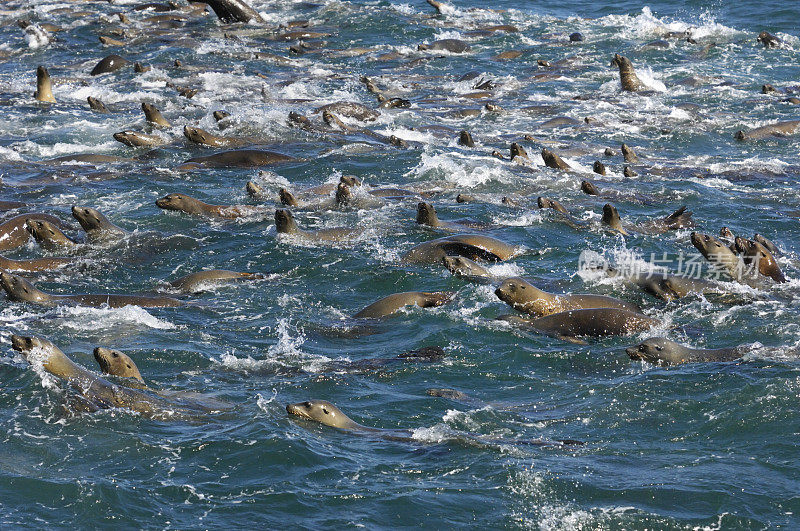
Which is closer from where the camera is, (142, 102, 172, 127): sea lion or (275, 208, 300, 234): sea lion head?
(275, 208, 300, 234): sea lion head

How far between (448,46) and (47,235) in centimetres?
1485

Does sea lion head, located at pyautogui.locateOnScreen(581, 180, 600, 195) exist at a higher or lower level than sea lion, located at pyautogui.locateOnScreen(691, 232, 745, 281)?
lower

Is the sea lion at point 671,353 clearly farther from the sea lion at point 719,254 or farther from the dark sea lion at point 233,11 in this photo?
the dark sea lion at point 233,11

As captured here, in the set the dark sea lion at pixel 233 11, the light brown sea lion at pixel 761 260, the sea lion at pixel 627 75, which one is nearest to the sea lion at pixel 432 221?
the light brown sea lion at pixel 761 260

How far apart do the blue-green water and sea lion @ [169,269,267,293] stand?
0.15 meters

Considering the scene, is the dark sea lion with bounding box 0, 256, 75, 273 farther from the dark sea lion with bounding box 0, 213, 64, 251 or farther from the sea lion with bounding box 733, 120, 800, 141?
the sea lion with bounding box 733, 120, 800, 141

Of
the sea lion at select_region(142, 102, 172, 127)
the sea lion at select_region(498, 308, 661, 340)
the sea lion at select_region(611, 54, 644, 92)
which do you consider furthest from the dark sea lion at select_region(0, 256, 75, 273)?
the sea lion at select_region(611, 54, 644, 92)

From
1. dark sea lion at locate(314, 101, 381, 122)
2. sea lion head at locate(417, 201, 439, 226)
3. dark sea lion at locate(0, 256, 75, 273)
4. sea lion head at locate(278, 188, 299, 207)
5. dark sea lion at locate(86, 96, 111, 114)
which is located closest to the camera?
dark sea lion at locate(0, 256, 75, 273)

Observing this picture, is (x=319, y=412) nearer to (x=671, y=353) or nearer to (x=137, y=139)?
(x=671, y=353)

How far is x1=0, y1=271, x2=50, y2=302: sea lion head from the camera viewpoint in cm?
958

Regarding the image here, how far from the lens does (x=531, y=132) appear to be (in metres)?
17.4

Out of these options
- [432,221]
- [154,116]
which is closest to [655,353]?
[432,221]

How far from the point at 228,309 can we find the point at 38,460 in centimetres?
340

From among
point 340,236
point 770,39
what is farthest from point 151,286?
point 770,39
